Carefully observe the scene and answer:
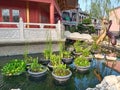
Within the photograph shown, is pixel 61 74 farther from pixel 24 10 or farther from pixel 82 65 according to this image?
pixel 24 10

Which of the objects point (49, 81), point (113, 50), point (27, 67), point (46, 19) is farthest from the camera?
point (46, 19)

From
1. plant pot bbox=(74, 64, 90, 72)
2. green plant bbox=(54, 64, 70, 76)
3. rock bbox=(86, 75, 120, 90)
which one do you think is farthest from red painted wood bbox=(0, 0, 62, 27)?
rock bbox=(86, 75, 120, 90)

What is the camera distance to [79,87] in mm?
5961

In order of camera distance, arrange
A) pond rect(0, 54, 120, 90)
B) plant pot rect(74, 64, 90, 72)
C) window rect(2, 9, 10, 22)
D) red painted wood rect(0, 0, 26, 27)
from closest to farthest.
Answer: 1. pond rect(0, 54, 120, 90)
2. plant pot rect(74, 64, 90, 72)
3. red painted wood rect(0, 0, 26, 27)
4. window rect(2, 9, 10, 22)

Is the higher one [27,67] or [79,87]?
[27,67]

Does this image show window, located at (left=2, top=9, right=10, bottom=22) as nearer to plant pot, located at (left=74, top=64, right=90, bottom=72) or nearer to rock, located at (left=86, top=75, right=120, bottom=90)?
plant pot, located at (left=74, top=64, right=90, bottom=72)

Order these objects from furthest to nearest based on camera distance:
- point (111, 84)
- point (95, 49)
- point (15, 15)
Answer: point (15, 15), point (95, 49), point (111, 84)

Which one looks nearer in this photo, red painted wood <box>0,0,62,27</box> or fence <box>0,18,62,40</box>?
fence <box>0,18,62,40</box>

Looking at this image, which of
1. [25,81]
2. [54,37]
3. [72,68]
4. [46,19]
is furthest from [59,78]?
[46,19]

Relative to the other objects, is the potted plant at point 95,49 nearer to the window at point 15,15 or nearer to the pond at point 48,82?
the pond at point 48,82

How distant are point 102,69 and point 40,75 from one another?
312 cm

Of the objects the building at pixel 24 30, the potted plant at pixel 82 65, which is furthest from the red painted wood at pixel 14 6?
the potted plant at pixel 82 65

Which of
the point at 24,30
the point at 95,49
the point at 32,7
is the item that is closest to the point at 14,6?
the point at 32,7

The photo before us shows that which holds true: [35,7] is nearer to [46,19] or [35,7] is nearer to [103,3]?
[46,19]
